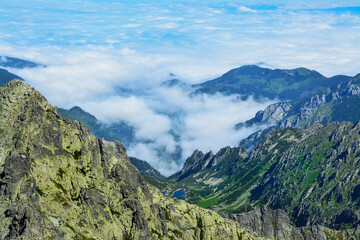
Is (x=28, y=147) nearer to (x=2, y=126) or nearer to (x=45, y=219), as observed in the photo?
(x=2, y=126)

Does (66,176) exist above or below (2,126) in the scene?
below

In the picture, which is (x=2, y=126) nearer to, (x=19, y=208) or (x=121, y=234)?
(x=19, y=208)

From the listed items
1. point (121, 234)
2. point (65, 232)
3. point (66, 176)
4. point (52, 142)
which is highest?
point (52, 142)

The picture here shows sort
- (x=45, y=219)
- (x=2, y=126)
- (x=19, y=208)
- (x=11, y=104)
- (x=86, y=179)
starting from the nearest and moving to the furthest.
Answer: (x=19, y=208)
(x=45, y=219)
(x=2, y=126)
(x=11, y=104)
(x=86, y=179)

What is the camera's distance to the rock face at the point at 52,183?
453 feet

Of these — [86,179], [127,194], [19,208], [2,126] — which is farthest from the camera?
[127,194]

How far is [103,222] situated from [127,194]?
27415 mm

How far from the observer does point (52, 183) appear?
6437 inches

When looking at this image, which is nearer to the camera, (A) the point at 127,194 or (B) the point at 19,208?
(B) the point at 19,208

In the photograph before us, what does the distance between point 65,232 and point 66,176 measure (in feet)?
93.9

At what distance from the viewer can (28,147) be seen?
163 metres

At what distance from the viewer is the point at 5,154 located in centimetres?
15125

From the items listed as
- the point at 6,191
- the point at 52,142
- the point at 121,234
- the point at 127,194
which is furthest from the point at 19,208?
the point at 127,194

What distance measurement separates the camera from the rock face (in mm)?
138000
